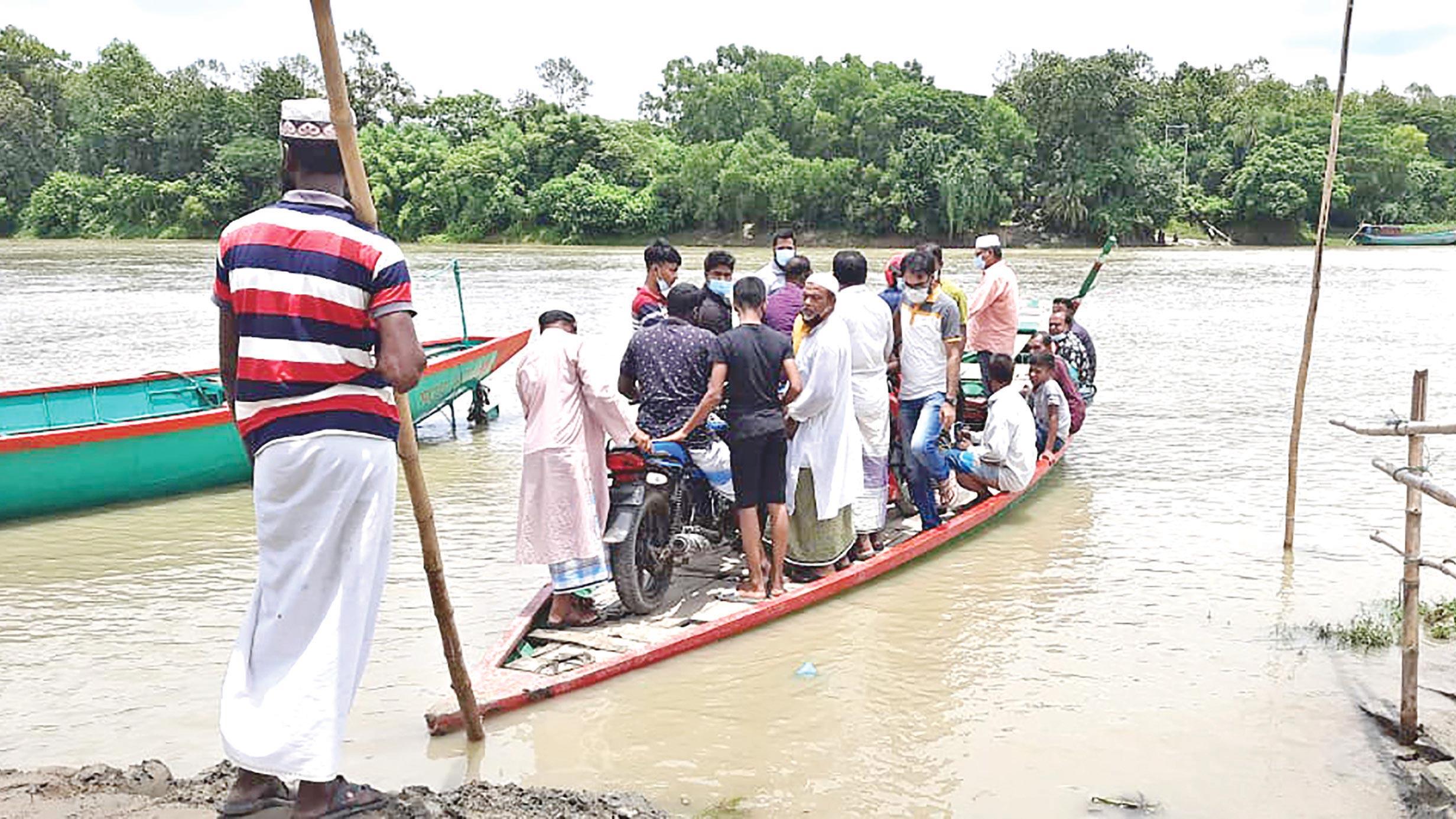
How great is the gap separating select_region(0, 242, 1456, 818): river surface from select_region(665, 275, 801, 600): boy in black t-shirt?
2.36 feet

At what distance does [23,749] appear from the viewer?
5.15 metres

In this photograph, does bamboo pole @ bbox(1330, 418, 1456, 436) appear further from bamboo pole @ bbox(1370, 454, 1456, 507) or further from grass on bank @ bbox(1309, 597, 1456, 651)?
grass on bank @ bbox(1309, 597, 1456, 651)

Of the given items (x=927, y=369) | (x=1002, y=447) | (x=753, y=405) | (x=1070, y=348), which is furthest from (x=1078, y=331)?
(x=753, y=405)

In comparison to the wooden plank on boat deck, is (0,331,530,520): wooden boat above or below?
above

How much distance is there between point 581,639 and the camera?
5.78 meters

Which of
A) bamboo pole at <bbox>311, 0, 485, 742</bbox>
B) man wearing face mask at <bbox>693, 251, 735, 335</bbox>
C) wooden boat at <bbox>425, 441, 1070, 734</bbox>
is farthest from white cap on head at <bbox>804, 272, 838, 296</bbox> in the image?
bamboo pole at <bbox>311, 0, 485, 742</bbox>

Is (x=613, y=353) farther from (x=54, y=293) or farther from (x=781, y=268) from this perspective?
(x=54, y=293)

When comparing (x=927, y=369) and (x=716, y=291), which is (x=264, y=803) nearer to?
(x=716, y=291)

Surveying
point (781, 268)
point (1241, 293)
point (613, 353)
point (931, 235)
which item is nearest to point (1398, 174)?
point (931, 235)

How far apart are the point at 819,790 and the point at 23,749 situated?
3406 millimetres

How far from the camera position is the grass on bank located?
616 cm

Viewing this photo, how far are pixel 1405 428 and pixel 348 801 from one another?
3942 millimetres

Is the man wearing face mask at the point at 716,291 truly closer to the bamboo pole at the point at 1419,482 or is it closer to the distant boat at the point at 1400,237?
the bamboo pole at the point at 1419,482

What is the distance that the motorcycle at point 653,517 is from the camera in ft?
19.6
